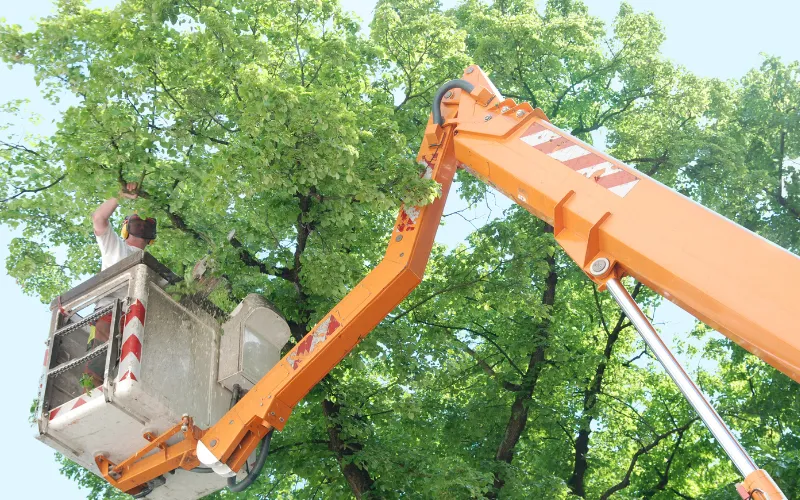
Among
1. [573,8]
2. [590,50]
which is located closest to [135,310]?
[590,50]

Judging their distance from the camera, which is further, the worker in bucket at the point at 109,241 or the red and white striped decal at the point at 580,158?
the worker in bucket at the point at 109,241

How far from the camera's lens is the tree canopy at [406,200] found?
342 inches

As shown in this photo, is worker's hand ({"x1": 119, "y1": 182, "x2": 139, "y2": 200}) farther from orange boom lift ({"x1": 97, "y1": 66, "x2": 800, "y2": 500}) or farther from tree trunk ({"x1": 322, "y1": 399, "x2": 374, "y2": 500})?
tree trunk ({"x1": 322, "y1": 399, "x2": 374, "y2": 500})

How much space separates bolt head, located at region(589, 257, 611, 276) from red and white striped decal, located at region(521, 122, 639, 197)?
45 centimetres

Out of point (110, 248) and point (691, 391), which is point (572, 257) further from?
point (110, 248)

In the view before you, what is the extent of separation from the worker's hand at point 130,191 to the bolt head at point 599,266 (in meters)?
4.75

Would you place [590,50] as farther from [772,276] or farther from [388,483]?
[772,276]

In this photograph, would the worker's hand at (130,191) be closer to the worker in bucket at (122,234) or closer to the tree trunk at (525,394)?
the worker in bucket at (122,234)

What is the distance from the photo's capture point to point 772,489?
15.7 ft

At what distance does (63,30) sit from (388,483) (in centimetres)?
605

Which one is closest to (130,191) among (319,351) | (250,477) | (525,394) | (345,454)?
(319,351)

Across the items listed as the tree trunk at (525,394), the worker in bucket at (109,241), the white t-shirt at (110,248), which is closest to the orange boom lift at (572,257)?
the worker in bucket at (109,241)

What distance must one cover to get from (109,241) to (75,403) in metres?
1.72

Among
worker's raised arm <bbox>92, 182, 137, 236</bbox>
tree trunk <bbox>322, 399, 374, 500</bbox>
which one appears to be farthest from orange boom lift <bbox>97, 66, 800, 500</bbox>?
tree trunk <bbox>322, 399, 374, 500</bbox>
